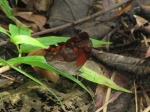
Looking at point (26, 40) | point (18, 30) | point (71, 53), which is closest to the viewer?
point (26, 40)

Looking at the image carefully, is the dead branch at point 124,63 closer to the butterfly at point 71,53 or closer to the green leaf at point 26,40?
the butterfly at point 71,53

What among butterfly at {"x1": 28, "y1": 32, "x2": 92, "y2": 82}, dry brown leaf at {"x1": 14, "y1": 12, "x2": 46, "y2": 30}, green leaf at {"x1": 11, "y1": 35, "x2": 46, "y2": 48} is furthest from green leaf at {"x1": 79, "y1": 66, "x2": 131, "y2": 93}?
dry brown leaf at {"x1": 14, "y1": 12, "x2": 46, "y2": 30}

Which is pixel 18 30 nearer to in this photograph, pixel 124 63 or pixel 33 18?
pixel 33 18

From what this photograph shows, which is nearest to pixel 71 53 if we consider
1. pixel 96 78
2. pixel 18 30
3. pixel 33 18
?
pixel 96 78

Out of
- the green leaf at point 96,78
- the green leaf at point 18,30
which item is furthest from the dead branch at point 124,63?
the green leaf at point 18,30

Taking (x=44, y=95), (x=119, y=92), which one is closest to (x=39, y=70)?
(x=44, y=95)

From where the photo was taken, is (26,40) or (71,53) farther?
(71,53)

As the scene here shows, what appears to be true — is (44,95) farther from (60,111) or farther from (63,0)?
(63,0)

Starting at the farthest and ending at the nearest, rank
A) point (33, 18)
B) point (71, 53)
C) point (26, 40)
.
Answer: point (33, 18) < point (71, 53) < point (26, 40)

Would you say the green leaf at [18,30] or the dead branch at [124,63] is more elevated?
the green leaf at [18,30]
